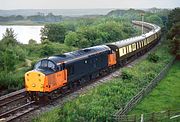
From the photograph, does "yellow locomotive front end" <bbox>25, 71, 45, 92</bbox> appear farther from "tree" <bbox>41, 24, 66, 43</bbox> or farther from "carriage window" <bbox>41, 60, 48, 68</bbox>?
"tree" <bbox>41, 24, 66, 43</bbox>

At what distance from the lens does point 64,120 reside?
1014 inches

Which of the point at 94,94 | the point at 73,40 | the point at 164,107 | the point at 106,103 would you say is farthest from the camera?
the point at 73,40

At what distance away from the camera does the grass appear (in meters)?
35.7

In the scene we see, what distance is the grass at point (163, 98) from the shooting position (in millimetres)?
35656

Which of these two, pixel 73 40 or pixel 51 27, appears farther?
pixel 51 27

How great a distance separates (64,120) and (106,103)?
6.72 meters

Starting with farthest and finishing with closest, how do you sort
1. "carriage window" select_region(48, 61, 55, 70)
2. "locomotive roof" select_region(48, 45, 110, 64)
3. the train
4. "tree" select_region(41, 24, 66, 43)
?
1. "tree" select_region(41, 24, 66, 43)
2. "locomotive roof" select_region(48, 45, 110, 64)
3. "carriage window" select_region(48, 61, 55, 70)
4. the train

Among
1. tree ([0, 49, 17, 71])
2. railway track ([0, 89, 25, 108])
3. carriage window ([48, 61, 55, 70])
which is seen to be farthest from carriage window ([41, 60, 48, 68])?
tree ([0, 49, 17, 71])

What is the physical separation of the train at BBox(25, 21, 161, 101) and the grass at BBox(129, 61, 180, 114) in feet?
22.5

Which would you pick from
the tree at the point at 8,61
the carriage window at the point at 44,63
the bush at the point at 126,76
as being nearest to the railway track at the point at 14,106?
the carriage window at the point at 44,63

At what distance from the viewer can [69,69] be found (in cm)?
3416

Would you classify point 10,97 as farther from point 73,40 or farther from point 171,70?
point 73,40

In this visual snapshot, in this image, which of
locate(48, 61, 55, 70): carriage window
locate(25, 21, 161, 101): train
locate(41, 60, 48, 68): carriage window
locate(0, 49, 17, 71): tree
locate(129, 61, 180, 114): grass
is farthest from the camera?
locate(0, 49, 17, 71): tree

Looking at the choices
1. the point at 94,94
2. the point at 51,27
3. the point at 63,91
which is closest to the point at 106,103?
the point at 94,94
